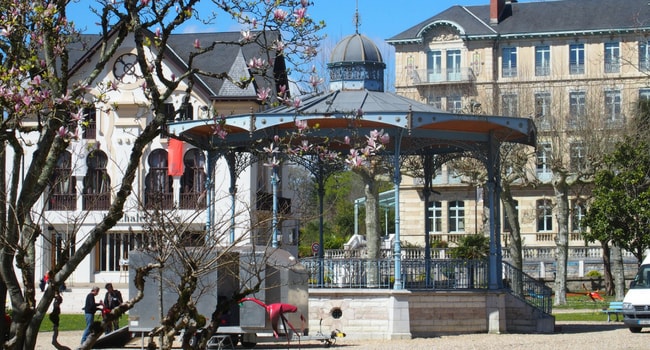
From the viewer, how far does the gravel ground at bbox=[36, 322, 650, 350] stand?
24609mm

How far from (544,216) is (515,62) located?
9.86 m

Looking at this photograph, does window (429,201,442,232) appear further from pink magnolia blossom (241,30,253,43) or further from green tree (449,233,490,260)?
pink magnolia blossom (241,30,253,43)

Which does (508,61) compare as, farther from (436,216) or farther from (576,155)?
(576,155)

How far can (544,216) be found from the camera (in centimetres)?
7288

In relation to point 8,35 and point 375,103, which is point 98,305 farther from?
point 8,35

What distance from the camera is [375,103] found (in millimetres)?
28797

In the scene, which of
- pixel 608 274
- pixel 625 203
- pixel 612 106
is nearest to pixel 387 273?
pixel 625 203

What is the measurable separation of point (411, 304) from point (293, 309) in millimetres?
4279

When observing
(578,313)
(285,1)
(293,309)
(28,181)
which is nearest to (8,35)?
(28,181)

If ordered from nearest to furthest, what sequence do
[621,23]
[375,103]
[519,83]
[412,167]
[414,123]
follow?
[414,123], [375,103], [412,167], [519,83], [621,23]

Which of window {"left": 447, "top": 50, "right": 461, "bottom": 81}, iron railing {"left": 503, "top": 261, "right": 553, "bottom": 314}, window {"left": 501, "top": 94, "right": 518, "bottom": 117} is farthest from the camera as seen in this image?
window {"left": 447, "top": 50, "right": 461, "bottom": 81}

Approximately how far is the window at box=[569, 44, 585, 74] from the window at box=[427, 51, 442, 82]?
8.19 meters

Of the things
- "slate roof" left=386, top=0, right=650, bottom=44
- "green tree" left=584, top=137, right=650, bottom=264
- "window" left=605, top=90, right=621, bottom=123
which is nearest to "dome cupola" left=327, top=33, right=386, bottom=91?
"green tree" left=584, top=137, right=650, bottom=264

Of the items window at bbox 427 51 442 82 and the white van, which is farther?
window at bbox 427 51 442 82
